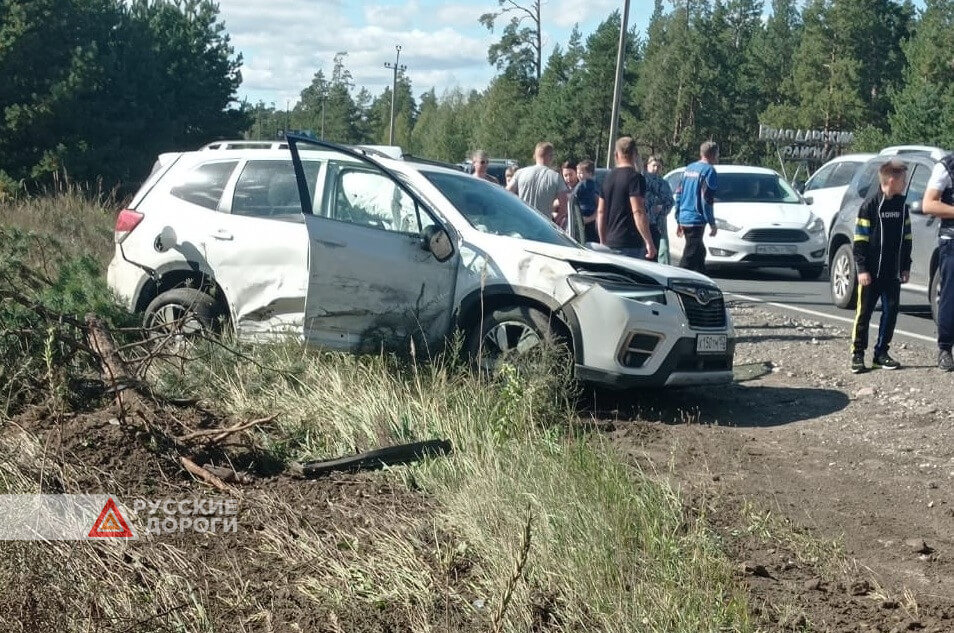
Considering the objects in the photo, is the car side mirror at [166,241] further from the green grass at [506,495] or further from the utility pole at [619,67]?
the utility pole at [619,67]

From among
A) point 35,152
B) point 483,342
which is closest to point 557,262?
point 483,342

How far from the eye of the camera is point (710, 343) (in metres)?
7.92

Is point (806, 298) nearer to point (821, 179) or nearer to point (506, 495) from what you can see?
point (821, 179)

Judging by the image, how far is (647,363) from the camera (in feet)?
25.1

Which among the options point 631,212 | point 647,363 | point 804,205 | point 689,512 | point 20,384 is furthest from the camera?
point 804,205

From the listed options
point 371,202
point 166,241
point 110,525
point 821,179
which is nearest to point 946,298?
point 371,202

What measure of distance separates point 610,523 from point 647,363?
10.3 ft

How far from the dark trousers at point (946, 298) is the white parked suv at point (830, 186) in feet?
30.5

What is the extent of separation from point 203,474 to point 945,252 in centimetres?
619

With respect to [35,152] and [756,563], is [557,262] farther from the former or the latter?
[35,152]

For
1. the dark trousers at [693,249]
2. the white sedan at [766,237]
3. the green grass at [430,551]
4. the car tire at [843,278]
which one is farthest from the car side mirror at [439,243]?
the white sedan at [766,237]

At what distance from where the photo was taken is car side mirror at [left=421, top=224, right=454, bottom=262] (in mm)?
7598

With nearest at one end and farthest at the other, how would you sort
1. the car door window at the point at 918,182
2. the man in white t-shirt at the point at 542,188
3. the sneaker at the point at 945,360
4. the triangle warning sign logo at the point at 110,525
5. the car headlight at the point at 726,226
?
1. the triangle warning sign logo at the point at 110,525
2. the sneaker at the point at 945,360
3. the man in white t-shirt at the point at 542,188
4. the car door window at the point at 918,182
5. the car headlight at the point at 726,226

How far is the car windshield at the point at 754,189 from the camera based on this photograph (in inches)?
743
